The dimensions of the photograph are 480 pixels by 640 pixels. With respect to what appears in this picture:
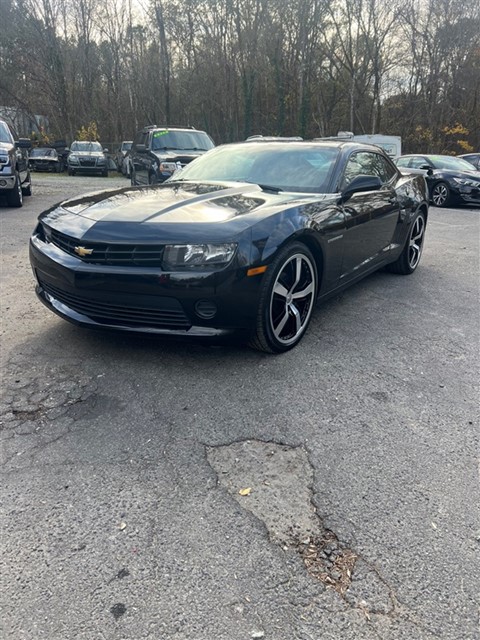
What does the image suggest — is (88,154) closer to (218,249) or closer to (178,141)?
(178,141)

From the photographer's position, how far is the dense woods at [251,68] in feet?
89.1

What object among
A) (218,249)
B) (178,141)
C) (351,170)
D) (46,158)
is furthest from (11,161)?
(46,158)

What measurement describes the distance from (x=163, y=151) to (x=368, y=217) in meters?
8.53

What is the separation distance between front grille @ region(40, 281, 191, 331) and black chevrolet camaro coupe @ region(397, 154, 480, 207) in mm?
11856

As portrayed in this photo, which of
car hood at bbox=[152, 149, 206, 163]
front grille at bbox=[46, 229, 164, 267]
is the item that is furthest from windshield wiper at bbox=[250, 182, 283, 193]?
car hood at bbox=[152, 149, 206, 163]

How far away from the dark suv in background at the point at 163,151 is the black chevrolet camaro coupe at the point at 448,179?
19.2ft

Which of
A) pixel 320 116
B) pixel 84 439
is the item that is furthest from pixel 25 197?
pixel 320 116

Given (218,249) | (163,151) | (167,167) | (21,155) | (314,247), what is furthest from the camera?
(163,151)

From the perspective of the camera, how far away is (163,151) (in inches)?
464

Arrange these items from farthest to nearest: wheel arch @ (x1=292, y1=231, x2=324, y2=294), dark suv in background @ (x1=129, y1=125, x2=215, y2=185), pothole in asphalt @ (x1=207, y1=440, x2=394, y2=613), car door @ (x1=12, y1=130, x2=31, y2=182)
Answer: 1. dark suv in background @ (x1=129, y1=125, x2=215, y2=185)
2. car door @ (x1=12, y1=130, x2=31, y2=182)
3. wheel arch @ (x1=292, y1=231, x2=324, y2=294)
4. pothole in asphalt @ (x1=207, y1=440, x2=394, y2=613)

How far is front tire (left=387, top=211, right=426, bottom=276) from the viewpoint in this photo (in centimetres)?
579

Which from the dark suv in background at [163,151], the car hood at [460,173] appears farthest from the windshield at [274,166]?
the car hood at [460,173]

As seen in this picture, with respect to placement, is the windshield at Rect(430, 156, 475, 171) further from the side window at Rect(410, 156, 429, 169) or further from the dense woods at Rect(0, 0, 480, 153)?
the dense woods at Rect(0, 0, 480, 153)

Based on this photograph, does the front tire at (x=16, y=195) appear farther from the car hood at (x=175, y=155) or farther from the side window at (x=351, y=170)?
the side window at (x=351, y=170)
